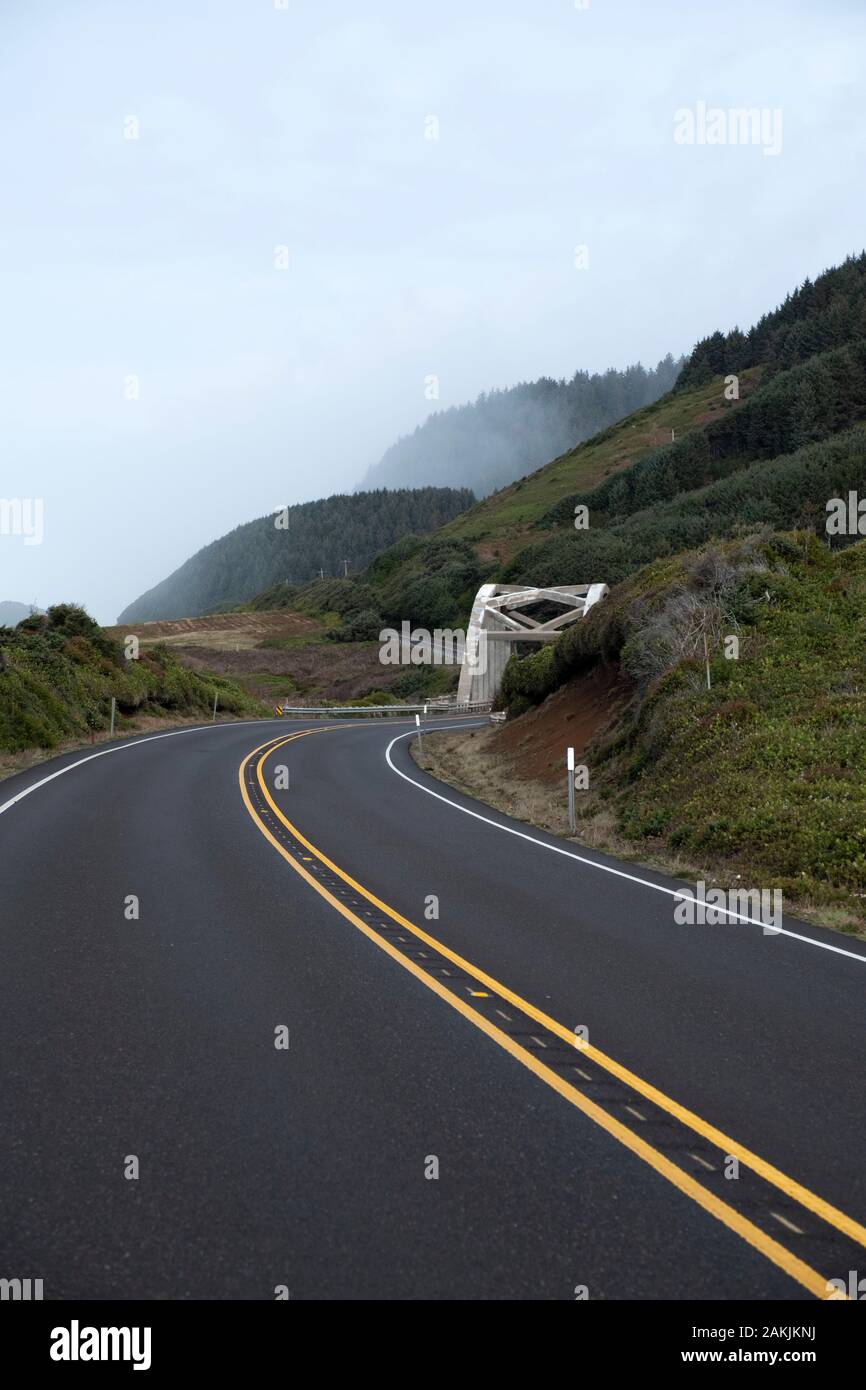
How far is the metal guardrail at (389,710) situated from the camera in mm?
54094

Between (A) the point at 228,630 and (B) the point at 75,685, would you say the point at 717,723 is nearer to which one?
(B) the point at 75,685

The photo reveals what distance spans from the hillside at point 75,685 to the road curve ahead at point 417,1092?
16.8m

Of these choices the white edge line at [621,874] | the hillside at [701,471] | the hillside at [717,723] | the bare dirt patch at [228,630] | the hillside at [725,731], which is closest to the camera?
the white edge line at [621,874]

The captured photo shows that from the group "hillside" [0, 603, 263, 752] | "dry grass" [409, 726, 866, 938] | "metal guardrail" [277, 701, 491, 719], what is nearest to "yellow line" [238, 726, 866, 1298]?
"dry grass" [409, 726, 866, 938]

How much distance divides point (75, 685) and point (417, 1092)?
1170 inches

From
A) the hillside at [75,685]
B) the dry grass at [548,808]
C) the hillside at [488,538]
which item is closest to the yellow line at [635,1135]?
the dry grass at [548,808]

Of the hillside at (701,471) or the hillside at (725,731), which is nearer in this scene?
the hillside at (725,731)

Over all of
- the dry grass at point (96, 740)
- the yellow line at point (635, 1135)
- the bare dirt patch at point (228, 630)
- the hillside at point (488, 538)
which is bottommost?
the yellow line at point (635, 1135)

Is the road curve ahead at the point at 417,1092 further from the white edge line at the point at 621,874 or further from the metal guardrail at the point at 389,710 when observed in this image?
the metal guardrail at the point at 389,710

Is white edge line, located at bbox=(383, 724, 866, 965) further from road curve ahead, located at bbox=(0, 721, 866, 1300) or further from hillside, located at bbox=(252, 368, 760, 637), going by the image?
hillside, located at bbox=(252, 368, 760, 637)

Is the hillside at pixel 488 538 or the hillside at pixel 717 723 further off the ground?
the hillside at pixel 488 538

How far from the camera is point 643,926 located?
8.58 m

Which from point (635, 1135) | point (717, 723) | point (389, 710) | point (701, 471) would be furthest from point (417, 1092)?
point (701, 471)

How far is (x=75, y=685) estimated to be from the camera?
1244 inches
